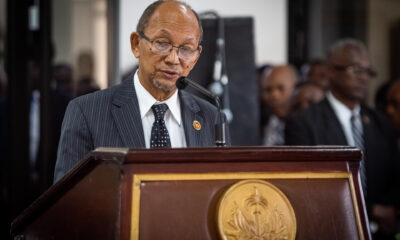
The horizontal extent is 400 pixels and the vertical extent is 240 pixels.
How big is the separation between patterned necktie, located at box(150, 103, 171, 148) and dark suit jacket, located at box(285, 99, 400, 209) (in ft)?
4.92

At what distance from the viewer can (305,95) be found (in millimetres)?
3924

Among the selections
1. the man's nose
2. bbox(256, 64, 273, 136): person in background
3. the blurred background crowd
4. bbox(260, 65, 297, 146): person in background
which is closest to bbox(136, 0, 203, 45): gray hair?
the man's nose

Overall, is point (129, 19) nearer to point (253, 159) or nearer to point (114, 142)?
point (114, 142)

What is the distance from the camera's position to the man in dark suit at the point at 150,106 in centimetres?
163

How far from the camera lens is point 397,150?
3336mm

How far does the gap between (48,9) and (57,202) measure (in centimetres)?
259

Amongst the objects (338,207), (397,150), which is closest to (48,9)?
(397,150)

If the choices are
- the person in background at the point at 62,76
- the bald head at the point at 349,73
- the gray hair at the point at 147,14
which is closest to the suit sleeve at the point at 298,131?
the bald head at the point at 349,73

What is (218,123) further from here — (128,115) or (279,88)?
(279,88)

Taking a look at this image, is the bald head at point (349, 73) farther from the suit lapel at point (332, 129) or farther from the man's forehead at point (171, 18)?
the man's forehead at point (171, 18)

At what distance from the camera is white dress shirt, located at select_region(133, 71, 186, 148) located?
1.68m

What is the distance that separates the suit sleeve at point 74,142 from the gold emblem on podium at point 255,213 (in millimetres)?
534

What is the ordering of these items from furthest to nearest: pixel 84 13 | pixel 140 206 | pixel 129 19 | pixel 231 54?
pixel 84 13
pixel 231 54
pixel 129 19
pixel 140 206

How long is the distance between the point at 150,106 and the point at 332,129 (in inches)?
62.7
